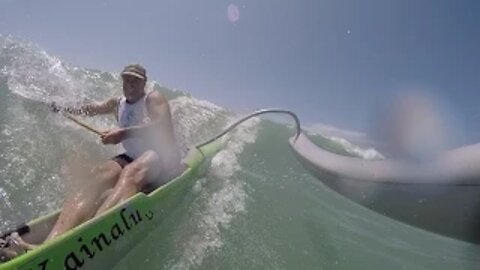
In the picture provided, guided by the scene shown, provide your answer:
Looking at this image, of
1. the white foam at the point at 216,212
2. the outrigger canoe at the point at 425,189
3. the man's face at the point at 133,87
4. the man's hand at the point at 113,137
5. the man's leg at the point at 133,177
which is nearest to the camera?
the outrigger canoe at the point at 425,189

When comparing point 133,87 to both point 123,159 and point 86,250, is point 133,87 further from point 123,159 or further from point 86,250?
point 86,250

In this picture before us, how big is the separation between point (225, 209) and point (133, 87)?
9.81 feet

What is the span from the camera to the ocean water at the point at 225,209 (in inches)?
228

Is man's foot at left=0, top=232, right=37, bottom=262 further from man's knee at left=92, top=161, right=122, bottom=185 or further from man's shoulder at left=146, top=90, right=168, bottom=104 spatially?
man's shoulder at left=146, top=90, right=168, bottom=104

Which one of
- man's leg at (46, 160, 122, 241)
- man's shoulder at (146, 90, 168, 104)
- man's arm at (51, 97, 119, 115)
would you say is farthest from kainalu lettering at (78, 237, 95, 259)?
man's arm at (51, 97, 119, 115)

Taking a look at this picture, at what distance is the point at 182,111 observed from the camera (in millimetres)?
14781

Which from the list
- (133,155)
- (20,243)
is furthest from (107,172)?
(20,243)

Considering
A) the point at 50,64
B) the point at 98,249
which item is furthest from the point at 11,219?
the point at 50,64

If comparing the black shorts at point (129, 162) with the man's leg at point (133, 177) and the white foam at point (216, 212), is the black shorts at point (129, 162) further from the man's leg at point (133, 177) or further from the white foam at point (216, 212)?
the white foam at point (216, 212)

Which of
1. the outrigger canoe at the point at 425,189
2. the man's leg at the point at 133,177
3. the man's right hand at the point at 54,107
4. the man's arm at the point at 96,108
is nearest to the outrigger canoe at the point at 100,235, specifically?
the man's leg at the point at 133,177

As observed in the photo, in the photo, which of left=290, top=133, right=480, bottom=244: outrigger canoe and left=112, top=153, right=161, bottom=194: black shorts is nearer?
left=290, top=133, right=480, bottom=244: outrigger canoe

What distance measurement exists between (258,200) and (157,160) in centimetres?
395

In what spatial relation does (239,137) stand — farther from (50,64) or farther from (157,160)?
(157,160)

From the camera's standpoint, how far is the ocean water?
5781 mm
